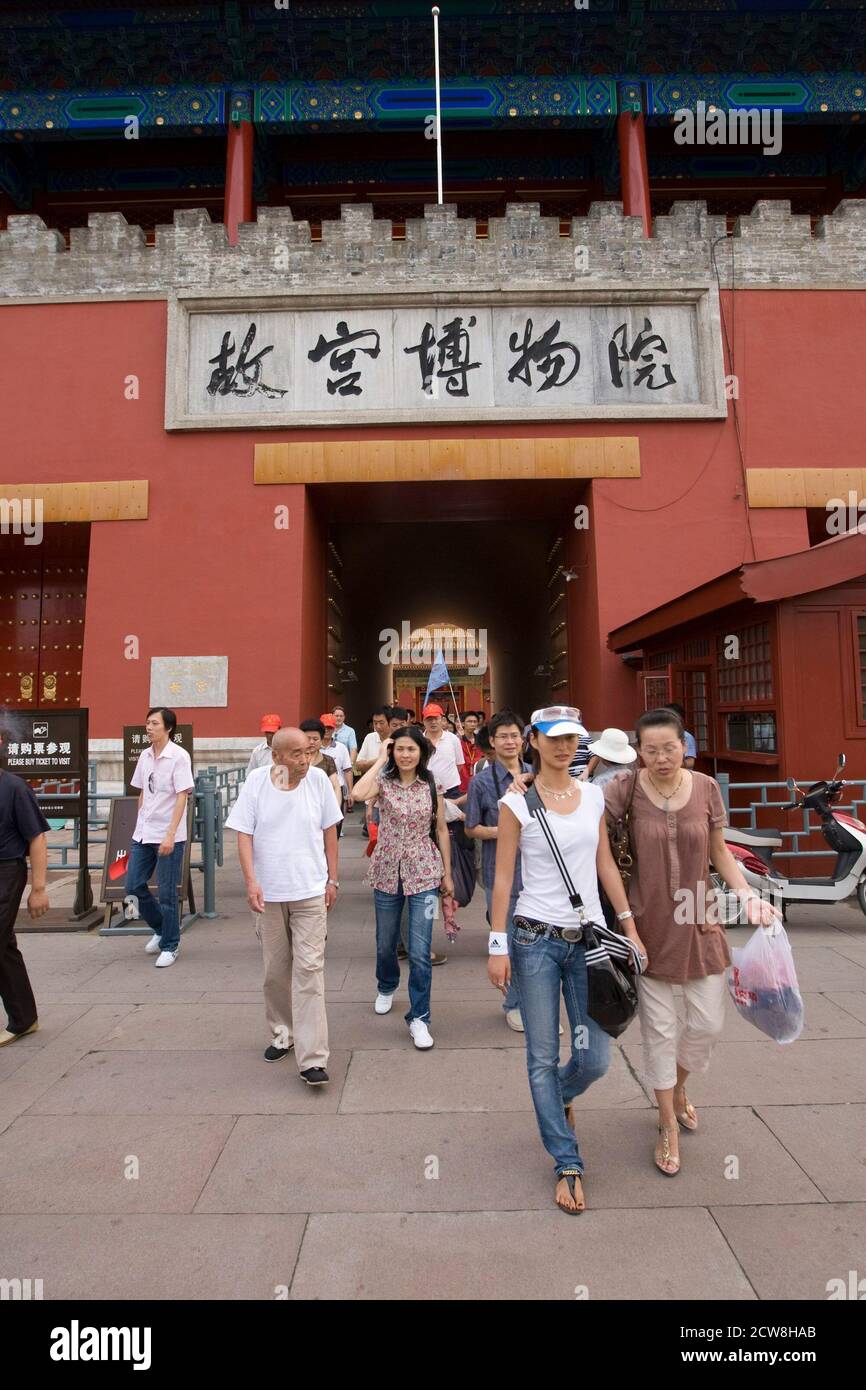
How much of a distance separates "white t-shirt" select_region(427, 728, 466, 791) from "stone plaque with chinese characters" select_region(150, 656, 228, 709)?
6.39 m

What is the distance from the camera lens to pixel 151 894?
563 centimetres

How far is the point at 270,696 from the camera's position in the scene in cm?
1175

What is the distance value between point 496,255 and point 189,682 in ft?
27.9

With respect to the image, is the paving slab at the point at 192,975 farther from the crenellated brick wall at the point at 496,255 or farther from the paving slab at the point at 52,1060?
the crenellated brick wall at the point at 496,255

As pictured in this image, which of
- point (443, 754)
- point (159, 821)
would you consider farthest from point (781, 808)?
point (159, 821)

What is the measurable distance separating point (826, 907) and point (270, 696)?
8.13 meters

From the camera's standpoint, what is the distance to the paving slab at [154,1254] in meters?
2.18

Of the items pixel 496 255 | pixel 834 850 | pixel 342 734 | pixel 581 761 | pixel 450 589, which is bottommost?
pixel 834 850

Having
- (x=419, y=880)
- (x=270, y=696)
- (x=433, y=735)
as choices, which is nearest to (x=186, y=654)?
(x=270, y=696)

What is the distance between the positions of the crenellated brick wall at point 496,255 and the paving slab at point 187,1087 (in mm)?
11741

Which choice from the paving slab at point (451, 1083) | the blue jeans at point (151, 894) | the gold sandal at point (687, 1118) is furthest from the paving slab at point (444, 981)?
the gold sandal at point (687, 1118)

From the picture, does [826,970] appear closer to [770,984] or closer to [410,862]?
[770,984]

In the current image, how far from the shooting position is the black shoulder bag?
2.53 metres
